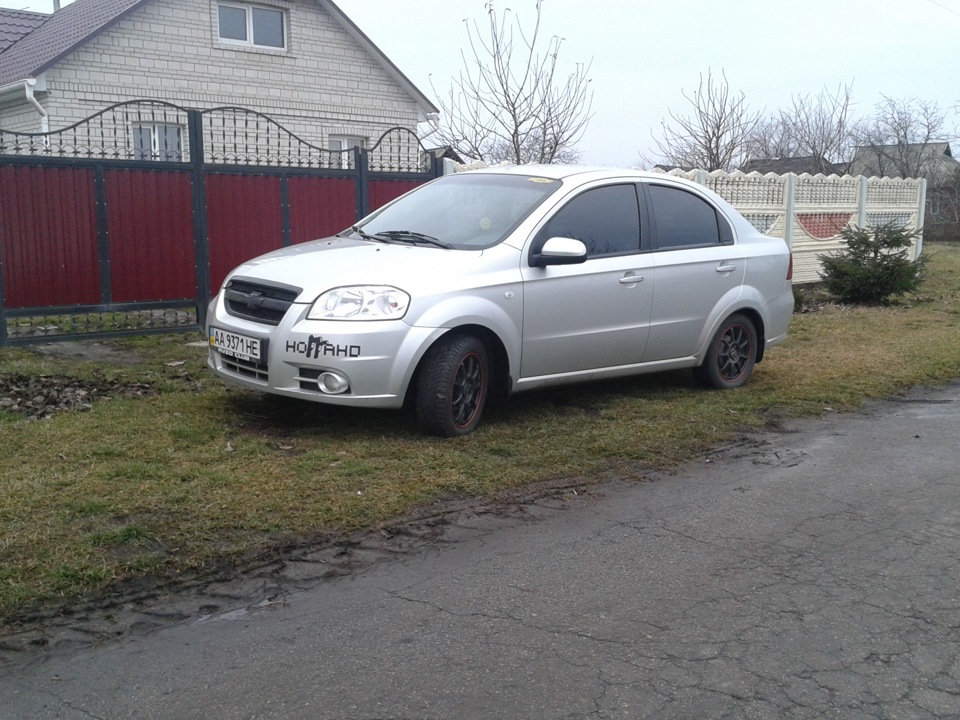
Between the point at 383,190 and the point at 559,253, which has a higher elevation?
the point at 383,190

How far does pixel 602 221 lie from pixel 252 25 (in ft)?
51.9

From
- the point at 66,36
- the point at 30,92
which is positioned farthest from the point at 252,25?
the point at 30,92

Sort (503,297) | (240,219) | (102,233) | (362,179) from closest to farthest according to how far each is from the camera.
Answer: (503,297), (102,233), (240,219), (362,179)

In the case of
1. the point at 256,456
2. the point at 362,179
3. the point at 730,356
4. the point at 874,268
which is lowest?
the point at 256,456

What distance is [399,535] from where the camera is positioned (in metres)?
4.83

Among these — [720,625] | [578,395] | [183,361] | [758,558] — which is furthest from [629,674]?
[183,361]

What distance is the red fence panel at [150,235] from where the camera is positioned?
9828 mm

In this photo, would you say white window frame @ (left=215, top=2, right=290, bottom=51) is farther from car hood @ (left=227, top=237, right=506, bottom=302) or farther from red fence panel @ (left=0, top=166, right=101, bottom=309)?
car hood @ (left=227, top=237, right=506, bottom=302)

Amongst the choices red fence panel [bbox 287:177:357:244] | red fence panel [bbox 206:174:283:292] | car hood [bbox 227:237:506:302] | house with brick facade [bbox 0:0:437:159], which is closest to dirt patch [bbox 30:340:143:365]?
red fence panel [bbox 206:174:283:292]

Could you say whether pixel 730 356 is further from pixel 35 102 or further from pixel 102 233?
pixel 35 102

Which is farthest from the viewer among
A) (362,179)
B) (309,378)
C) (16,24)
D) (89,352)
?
(16,24)

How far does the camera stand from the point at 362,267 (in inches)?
246

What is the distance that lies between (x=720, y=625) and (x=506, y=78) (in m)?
19.8

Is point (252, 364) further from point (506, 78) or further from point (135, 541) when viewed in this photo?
point (506, 78)
